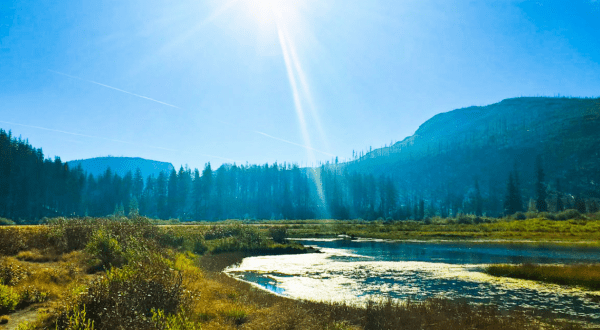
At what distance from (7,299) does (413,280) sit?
79.6 ft

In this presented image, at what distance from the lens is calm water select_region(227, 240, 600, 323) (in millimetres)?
20094

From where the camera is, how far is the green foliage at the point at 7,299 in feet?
38.1

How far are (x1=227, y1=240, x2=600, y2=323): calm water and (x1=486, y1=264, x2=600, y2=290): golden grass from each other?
1.60 meters

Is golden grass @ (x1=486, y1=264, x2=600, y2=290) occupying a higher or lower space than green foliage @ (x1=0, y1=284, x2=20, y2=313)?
lower

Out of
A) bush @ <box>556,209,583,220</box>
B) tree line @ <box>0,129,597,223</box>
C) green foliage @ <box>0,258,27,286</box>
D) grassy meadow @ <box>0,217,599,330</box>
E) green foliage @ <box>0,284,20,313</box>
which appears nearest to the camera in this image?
grassy meadow @ <box>0,217,599,330</box>

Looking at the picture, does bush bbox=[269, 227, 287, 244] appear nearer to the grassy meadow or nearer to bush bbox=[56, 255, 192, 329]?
the grassy meadow

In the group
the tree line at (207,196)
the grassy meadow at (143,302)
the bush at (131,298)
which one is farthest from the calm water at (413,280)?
the tree line at (207,196)

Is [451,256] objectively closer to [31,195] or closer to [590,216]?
[590,216]

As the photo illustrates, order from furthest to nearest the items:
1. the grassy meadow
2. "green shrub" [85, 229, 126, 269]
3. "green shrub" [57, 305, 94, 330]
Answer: "green shrub" [85, 229, 126, 269] < the grassy meadow < "green shrub" [57, 305, 94, 330]

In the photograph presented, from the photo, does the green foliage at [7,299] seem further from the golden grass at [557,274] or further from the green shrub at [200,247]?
the golden grass at [557,274]

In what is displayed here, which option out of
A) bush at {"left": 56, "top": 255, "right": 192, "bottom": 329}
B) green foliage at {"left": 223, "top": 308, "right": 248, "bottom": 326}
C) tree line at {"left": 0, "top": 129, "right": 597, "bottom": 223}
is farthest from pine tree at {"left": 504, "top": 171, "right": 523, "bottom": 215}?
bush at {"left": 56, "top": 255, "right": 192, "bottom": 329}

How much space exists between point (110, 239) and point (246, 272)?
12.9m

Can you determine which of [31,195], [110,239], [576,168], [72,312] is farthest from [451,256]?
[576,168]

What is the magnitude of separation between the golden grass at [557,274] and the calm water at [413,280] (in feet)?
5.24
